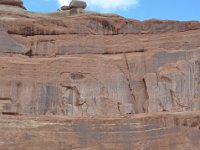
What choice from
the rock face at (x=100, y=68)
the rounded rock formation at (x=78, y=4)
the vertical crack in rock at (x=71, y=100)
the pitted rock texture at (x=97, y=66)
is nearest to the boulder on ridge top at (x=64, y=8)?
the rounded rock formation at (x=78, y=4)

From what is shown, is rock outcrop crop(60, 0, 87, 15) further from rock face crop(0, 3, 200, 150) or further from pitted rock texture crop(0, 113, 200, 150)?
pitted rock texture crop(0, 113, 200, 150)

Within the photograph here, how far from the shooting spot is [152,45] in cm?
3728

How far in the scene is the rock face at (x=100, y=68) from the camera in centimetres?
3469

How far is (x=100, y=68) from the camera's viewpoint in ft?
119

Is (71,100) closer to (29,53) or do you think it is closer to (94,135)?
(29,53)

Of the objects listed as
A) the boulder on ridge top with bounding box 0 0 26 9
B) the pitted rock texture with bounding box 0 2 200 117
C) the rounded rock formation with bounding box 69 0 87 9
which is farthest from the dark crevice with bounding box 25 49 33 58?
the boulder on ridge top with bounding box 0 0 26 9

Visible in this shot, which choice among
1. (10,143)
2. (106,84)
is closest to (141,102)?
(106,84)

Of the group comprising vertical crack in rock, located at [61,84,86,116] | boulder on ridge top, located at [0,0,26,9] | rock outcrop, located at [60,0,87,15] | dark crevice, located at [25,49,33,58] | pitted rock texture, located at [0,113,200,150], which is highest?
boulder on ridge top, located at [0,0,26,9]

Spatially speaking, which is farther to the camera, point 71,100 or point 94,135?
point 71,100

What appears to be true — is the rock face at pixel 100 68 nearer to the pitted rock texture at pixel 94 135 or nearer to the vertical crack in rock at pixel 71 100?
the vertical crack in rock at pixel 71 100

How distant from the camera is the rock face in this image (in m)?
34.7

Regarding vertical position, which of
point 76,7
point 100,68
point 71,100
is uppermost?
point 76,7

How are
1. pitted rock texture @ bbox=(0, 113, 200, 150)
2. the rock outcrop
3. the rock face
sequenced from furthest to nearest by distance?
the rock outcrop < the rock face < pitted rock texture @ bbox=(0, 113, 200, 150)

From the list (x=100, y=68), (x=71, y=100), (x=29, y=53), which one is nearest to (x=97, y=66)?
(x=100, y=68)
